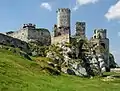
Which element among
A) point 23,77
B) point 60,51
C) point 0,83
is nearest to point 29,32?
point 60,51

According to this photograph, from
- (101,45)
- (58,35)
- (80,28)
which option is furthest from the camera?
(80,28)

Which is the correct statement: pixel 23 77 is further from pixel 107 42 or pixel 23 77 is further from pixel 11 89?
pixel 107 42

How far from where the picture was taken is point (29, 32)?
115 meters

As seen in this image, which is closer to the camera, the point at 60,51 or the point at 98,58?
the point at 60,51

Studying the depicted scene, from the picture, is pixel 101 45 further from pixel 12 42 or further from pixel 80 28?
pixel 12 42

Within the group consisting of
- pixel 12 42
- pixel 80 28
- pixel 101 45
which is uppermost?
pixel 80 28

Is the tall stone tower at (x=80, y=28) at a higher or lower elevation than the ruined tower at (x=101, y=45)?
higher

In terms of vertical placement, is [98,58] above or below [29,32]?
below

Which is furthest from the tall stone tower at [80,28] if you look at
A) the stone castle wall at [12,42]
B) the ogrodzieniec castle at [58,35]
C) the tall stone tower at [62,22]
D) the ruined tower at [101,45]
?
the stone castle wall at [12,42]

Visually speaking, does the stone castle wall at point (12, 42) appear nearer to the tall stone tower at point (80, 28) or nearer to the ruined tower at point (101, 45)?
the ruined tower at point (101, 45)

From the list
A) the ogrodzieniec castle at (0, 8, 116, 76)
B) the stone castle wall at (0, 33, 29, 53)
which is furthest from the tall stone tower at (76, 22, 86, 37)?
the stone castle wall at (0, 33, 29, 53)

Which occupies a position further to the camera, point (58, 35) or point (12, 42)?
point (58, 35)

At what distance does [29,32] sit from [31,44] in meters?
7.16

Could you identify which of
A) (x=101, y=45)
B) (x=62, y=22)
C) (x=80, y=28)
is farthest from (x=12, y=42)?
(x=80, y=28)
